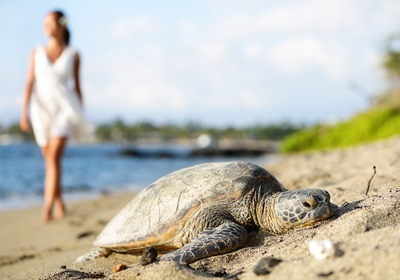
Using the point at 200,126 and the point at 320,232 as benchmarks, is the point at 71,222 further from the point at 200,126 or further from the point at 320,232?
the point at 200,126

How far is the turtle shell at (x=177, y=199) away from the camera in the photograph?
3129 mm

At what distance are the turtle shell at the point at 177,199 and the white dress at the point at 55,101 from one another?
12.0 feet

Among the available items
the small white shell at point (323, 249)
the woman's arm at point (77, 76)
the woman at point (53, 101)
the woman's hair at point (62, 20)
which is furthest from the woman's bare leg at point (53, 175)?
the small white shell at point (323, 249)


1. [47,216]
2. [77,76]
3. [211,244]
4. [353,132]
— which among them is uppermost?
[77,76]

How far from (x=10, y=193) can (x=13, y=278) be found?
8.66 meters

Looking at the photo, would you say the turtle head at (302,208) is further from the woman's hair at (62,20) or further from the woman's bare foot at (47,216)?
the woman's hair at (62,20)

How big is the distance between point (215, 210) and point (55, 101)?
4.48 metres

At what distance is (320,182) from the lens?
470 centimetres

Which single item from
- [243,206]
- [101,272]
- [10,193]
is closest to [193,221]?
[243,206]

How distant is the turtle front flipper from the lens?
261 cm

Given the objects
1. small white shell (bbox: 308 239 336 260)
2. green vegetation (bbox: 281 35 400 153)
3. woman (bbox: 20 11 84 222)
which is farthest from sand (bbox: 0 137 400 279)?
green vegetation (bbox: 281 35 400 153)

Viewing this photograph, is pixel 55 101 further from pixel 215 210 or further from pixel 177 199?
pixel 215 210

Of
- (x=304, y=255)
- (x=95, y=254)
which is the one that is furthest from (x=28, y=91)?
(x=304, y=255)

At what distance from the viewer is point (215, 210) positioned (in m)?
3.12
